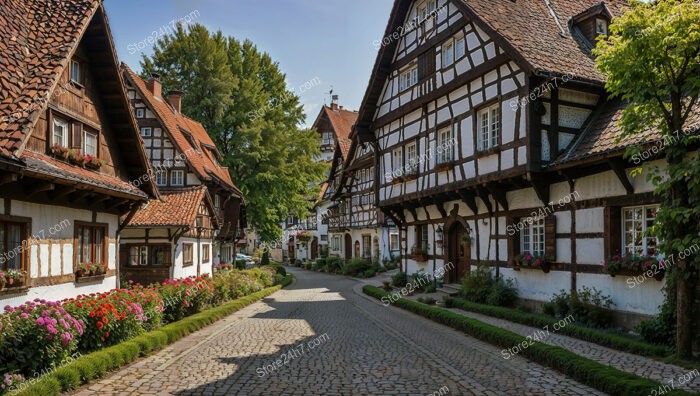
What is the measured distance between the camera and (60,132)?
12.5 meters

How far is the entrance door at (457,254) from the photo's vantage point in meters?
20.9

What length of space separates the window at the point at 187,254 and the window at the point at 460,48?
14.2m

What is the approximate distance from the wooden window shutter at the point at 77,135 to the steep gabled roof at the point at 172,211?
26.6 ft

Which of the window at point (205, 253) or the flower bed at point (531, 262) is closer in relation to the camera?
the flower bed at point (531, 262)

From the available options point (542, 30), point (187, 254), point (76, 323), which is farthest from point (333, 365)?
point (187, 254)

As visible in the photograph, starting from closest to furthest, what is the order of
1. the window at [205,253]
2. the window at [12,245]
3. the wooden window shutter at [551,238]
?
the window at [12,245] < the wooden window shutter at [551,238] < the window at [205,253]

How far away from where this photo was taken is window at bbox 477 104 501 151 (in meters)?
17.0

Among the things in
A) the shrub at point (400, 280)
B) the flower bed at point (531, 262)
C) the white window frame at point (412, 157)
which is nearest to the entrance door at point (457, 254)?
the white window frame at point (412, 157)

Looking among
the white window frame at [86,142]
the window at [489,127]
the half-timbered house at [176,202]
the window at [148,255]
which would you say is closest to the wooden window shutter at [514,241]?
the window at [489,127]

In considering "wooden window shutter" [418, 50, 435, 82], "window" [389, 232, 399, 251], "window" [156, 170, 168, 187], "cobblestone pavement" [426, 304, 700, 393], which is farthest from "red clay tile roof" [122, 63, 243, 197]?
"cobblestone pavement" [426, 304, 700, 393]

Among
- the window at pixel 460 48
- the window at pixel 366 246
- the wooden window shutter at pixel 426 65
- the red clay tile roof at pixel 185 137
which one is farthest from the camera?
the window at pixel 366 246

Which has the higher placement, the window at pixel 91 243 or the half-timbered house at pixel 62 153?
the half-timbered house at pixel 62 153

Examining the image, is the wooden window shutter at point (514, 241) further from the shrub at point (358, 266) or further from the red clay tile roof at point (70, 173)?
the shrub at point (358, 266)

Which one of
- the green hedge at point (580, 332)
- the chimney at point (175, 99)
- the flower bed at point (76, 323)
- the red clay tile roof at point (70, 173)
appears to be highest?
the chimney at point (175, 99)
